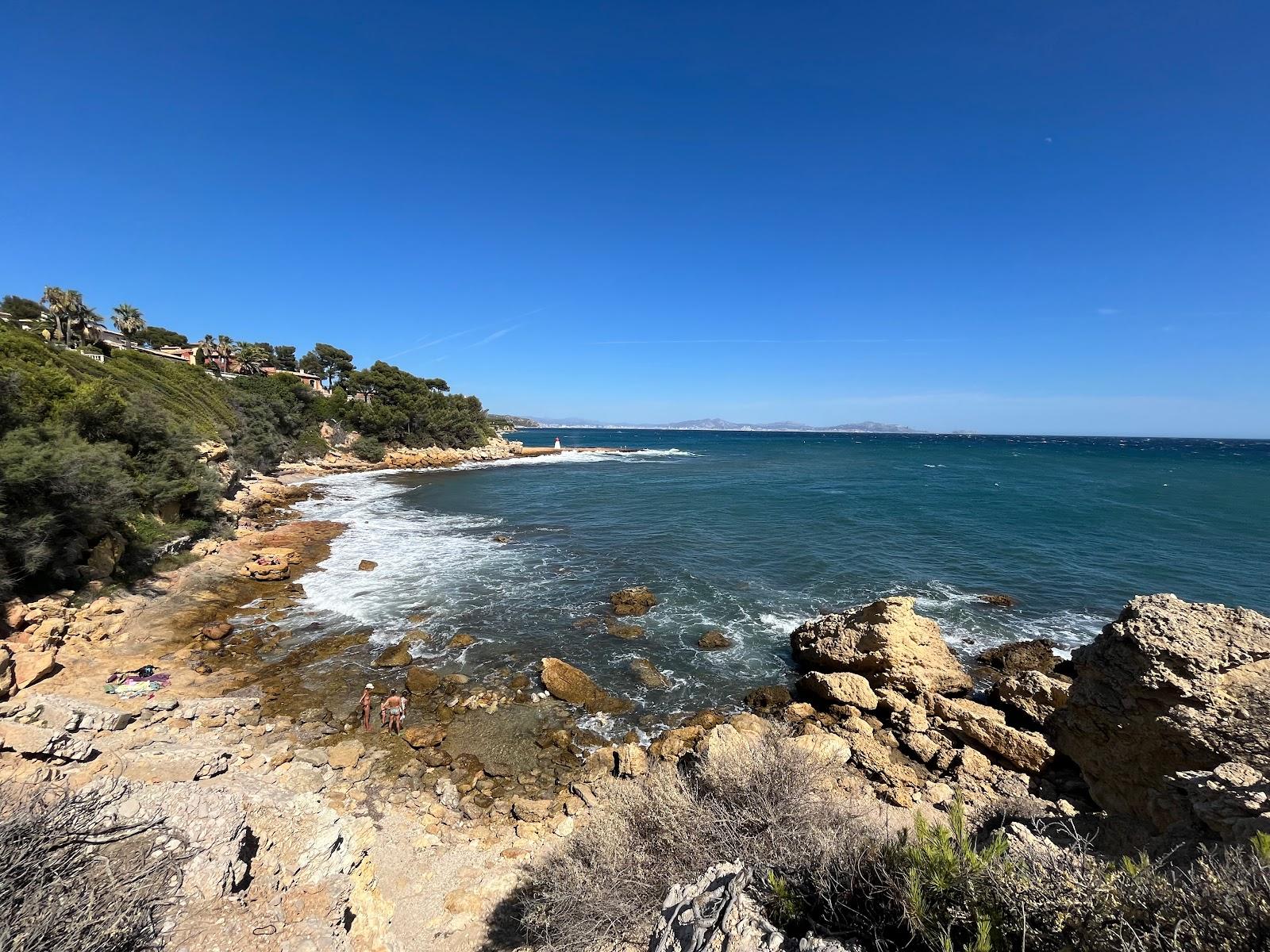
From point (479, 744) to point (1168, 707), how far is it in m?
11.0

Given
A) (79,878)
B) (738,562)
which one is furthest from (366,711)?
(738,562)

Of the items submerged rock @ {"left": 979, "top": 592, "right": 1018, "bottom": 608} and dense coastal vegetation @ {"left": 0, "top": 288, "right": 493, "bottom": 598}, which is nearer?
dense coastal vegetation @ {"left": 0, "top": 288, "right": 493, "bottom": 598}

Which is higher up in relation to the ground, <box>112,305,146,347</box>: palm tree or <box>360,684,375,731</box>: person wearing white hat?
<box>112,305,146,347</box>: palm tree

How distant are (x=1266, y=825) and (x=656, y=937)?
520 centimetres

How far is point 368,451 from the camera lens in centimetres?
5494

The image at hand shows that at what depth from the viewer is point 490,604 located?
656 inches

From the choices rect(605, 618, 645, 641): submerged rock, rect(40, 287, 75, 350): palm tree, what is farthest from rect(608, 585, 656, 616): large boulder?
rect(40, 287, 75, 350): palm tree

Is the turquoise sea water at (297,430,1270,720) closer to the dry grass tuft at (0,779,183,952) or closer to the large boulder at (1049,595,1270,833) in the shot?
the large boulder at (1049,595,1270,833)

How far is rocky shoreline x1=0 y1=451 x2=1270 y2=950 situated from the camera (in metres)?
5.43

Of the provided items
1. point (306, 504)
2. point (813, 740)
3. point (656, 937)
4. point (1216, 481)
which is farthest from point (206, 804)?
point (1216, 481)

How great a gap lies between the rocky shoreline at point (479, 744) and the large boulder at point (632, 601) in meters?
4.59

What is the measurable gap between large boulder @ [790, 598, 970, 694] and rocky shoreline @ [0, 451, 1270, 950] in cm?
6

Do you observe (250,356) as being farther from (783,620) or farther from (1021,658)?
(1021,658)

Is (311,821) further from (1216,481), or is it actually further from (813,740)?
(1216,481)
